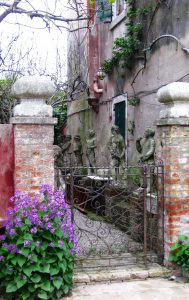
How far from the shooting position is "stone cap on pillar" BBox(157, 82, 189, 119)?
18.9 ft

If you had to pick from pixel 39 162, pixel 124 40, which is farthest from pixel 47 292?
pixel 124 40

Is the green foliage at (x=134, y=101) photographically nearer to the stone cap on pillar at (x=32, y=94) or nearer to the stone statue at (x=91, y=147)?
the stone statue at (x=91, y=147)

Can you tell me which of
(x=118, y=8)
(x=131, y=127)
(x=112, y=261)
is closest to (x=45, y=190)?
(x=112, y=261)

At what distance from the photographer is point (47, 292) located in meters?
4.82

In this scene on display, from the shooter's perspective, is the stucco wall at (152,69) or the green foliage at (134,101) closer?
the stucco wall at (152,69)

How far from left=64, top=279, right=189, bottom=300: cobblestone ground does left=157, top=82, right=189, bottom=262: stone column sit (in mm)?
591

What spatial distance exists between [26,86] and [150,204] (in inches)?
102

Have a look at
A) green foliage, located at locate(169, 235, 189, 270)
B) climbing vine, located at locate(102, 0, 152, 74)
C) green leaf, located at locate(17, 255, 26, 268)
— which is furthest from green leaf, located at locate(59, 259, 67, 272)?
climbing vine, located at locate(102, 0, 152, 74)

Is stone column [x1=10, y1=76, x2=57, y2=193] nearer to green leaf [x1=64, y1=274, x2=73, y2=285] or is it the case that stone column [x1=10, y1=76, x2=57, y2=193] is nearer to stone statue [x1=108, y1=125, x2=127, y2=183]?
green leaf [x1=64, y1=274, x2=73, y2=285]

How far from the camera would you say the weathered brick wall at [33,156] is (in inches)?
208

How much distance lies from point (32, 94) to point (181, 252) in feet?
9.66

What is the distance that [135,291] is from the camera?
17.1 feet

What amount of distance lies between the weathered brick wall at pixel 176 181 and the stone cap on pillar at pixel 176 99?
162 mm

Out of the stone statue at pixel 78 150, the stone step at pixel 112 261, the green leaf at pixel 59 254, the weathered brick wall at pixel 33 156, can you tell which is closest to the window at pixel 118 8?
the stone statue at pixel 78 150
